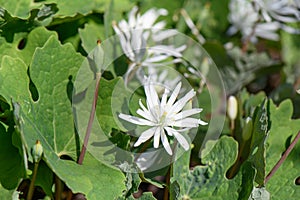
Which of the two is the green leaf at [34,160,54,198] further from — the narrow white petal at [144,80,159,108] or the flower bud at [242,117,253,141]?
the flower bud at [242,117,253,141]

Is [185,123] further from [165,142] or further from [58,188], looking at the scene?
[58,188]

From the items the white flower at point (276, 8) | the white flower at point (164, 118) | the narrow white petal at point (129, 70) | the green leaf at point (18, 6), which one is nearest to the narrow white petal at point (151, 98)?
the white flower at point (164, 118)

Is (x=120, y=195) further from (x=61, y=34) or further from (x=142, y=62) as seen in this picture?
(x=61, y=34)

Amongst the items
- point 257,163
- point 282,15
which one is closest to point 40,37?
point 257,163

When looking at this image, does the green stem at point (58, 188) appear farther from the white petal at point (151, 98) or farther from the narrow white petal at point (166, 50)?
the narrow white petal at point (166, 50)

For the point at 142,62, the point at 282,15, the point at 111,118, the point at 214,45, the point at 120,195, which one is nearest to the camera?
the point at 120,195

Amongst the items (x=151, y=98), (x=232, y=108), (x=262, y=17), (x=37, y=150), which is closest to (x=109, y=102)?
(x=151, y=98)
